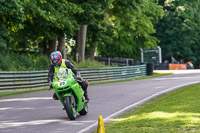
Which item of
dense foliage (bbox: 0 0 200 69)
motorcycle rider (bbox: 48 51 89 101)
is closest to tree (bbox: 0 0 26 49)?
dense foliage (bbox: 0 0 200 69)

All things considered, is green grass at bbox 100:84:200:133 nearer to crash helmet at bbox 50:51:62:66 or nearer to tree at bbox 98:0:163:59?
crash helmet at bbox 50:51:62:66

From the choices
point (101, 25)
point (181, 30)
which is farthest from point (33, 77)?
point (181, 30)

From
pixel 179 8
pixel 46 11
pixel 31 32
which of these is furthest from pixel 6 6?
pixel 179 8

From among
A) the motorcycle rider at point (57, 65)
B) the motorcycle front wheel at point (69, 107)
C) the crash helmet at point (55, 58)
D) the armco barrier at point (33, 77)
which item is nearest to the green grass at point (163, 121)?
the motorcycle front wheel at point (69, 107)

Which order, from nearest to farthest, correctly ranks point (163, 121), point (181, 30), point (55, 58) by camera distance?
point (163, 121), point (55, 58), point (181, 30)

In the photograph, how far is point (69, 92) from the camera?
11.1 metres

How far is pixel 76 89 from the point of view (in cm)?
1123

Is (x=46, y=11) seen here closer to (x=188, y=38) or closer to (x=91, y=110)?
(x=91, y=110)

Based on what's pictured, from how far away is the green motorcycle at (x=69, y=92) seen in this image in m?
10.9

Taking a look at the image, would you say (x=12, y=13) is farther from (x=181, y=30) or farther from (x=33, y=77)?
(x=181, y=30)

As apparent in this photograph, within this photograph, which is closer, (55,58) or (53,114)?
(55,58)

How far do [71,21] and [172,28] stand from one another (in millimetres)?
38377

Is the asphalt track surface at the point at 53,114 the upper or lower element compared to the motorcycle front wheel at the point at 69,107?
lower

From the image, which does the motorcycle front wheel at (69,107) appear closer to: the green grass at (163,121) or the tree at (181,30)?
the green grass at (163,121)
